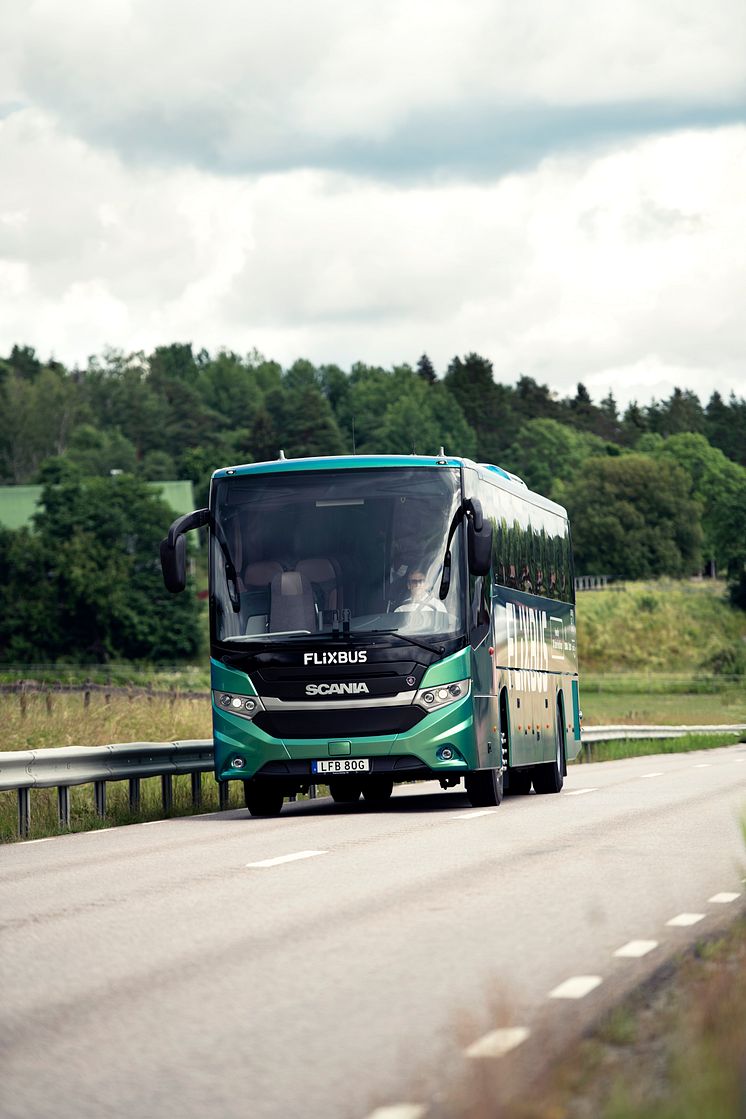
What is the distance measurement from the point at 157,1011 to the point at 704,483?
601 feet

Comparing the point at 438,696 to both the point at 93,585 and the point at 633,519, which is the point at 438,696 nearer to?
the point at 93,585

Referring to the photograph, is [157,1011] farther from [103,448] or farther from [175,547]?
[103,448]

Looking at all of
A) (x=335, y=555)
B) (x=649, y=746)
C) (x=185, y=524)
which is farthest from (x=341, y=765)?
(x=649, y=746)

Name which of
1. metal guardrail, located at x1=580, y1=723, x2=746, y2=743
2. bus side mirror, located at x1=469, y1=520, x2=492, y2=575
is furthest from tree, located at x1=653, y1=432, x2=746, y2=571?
bus side mirror, located at x1=469, y1=520, x2=492, y2=575

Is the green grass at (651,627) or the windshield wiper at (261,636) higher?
the green grass at (651,627)

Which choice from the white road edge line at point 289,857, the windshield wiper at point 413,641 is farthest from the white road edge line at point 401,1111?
the windshield wiper at point 413,641

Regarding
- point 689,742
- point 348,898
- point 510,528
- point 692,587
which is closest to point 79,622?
point 692,587

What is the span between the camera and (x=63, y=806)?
710 inches

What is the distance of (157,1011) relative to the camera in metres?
7.42

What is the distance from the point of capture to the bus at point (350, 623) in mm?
18797

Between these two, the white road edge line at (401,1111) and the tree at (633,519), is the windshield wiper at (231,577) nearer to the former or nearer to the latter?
the white road edge line at (401,1111)

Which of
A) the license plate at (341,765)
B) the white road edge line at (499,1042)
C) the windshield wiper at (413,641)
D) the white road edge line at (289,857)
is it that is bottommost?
the white road edge line at (499,1042)

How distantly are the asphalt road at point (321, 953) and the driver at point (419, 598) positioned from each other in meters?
2.87

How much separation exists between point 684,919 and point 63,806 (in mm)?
9243
